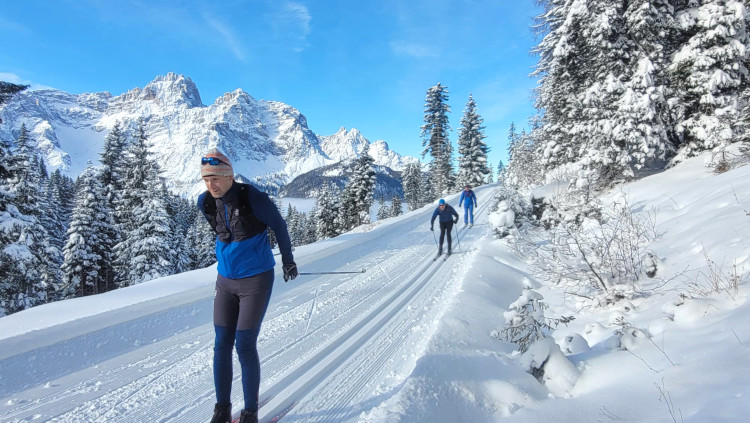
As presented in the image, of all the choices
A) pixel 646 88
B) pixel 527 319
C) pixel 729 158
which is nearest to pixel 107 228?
pixel 527 319

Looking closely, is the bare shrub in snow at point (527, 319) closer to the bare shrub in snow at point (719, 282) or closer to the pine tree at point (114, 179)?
the bare shrub in snow at point (719, 282)

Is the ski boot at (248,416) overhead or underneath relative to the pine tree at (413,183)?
underneath

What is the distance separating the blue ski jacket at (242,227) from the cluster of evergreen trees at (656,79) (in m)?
8.80

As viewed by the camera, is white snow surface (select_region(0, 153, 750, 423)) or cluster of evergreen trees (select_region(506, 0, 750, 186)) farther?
cluster of evergreen trees (select_region(506, 0, 750, 186))

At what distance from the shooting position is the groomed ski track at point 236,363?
10.7ft

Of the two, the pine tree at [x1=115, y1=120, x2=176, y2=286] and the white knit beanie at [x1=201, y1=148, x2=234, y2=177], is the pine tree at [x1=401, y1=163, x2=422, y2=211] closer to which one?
the pine tree at [x1=115, y1=120, x2=176, y2=286]

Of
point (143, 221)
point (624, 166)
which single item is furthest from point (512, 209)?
point (143, 221)

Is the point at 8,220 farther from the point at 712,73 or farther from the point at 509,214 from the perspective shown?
the point at 712,73

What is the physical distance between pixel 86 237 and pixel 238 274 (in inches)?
1102

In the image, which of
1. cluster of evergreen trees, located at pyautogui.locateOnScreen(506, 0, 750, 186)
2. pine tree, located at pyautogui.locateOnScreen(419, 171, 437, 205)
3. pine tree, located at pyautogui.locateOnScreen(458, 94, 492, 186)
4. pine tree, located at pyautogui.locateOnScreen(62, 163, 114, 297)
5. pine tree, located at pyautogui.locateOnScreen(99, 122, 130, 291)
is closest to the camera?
cluster of evergreen trees, located at pyautogui.locateOnScreen(506, 0, 750, 186)

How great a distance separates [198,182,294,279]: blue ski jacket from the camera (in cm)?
287

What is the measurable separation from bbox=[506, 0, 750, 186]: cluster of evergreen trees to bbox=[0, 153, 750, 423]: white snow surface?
486 centimetres

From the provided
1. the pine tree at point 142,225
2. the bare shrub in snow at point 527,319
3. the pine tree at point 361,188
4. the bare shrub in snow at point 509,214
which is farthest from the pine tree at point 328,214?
the bare shrub in snow at point 527,319

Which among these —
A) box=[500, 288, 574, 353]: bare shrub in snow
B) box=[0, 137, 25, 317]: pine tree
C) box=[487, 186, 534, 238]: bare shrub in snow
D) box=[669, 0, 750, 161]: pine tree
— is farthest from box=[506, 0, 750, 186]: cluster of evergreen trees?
box=[0, 137, 25, 317]: pine tree
